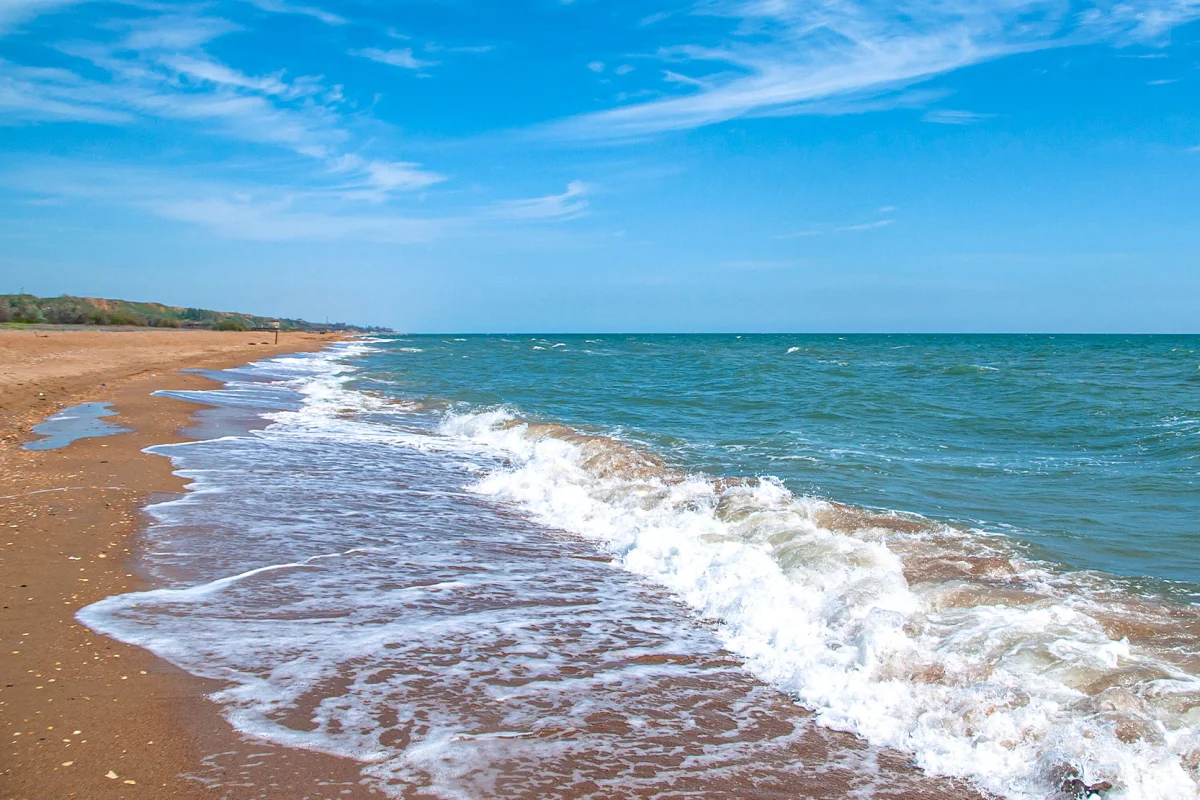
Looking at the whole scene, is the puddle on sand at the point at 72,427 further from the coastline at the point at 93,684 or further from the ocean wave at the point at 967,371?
the ocean wave at the point at 967,371

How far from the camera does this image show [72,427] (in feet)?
39.8

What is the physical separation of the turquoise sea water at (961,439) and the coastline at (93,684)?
21.1 ft

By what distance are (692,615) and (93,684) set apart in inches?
140

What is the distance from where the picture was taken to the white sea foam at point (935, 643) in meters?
3.50

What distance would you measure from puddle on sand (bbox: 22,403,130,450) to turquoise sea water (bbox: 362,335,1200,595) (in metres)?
8.15

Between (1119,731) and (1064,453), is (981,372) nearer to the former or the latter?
(1064,453)

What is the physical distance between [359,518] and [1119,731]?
21.0 feet

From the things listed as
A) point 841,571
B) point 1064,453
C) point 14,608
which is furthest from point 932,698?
point 1064,453

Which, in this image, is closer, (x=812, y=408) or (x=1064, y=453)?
(x=1064, y=453)

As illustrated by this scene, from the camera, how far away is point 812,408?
1917cm

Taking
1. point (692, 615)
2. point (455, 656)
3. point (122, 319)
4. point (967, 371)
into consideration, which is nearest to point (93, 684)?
point (455, 656)

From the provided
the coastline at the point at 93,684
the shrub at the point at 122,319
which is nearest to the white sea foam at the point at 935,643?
the coastline at the point at 93,684

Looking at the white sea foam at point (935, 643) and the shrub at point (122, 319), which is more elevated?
the shrub at point (122, 319)

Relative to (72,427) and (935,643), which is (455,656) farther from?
(72,427)
